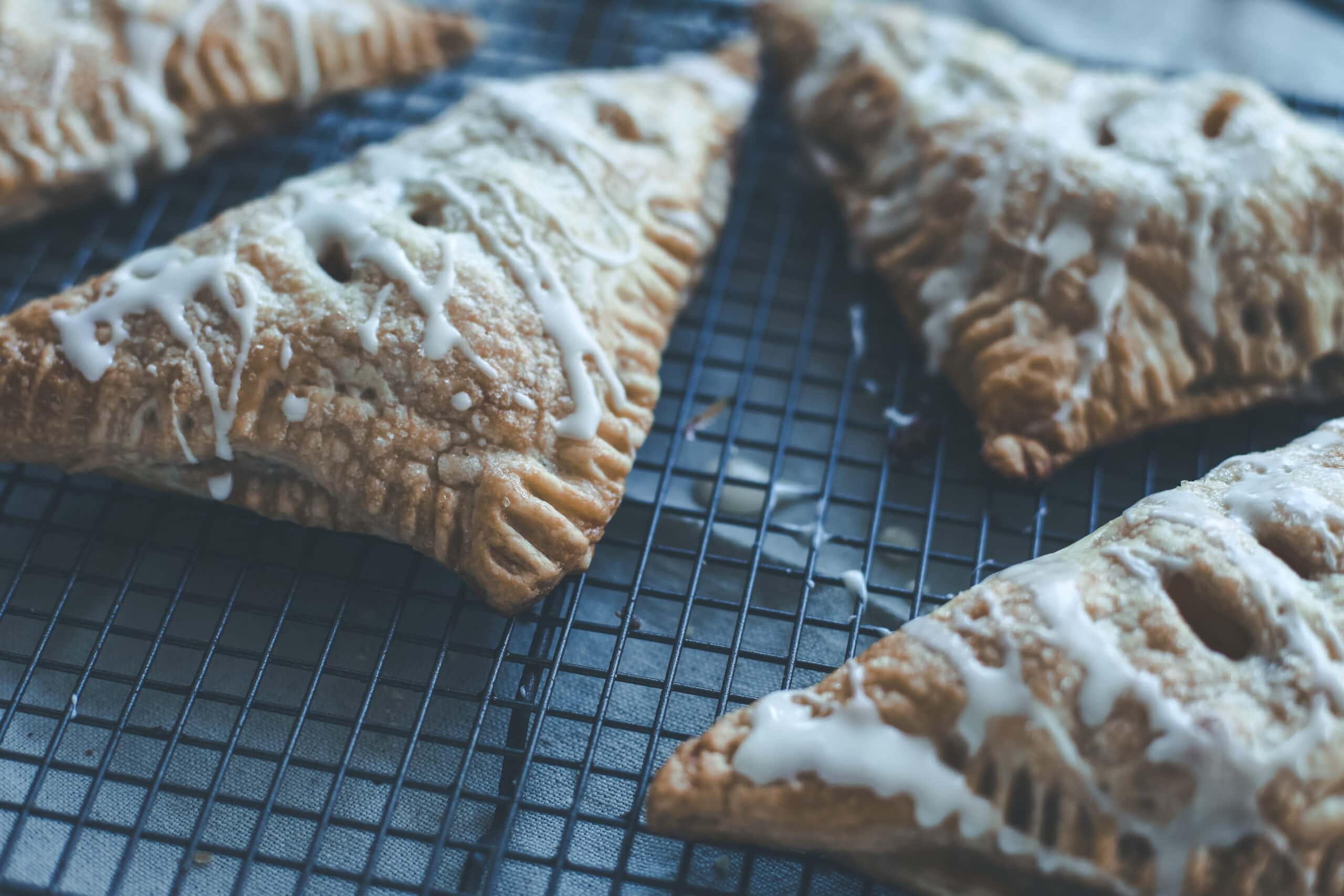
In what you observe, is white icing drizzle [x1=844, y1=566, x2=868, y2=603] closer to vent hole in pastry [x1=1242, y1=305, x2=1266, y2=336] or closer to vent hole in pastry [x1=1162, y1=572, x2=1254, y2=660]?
vent hole in pastry [x1=1162, y1=572, x2=1254, y2=660]

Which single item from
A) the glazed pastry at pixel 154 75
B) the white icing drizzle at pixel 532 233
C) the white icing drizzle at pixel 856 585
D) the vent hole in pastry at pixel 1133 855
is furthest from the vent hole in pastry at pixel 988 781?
the glazed pastry at pixel 154 75

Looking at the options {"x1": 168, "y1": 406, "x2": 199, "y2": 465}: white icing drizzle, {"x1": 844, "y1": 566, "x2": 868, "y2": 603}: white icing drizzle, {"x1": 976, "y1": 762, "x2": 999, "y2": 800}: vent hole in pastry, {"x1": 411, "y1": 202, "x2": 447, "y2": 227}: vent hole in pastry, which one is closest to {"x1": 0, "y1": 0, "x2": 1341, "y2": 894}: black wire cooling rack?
{"x1": 844, "y1": 566, "x2": 868, "y2": 603}: white icing drizzle

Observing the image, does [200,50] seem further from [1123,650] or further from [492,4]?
[1123,650]

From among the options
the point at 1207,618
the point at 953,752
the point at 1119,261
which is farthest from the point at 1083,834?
the point at 1119,261

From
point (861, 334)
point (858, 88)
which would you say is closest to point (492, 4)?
point (858, 88)

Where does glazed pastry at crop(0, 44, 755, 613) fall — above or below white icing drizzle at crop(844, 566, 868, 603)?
above

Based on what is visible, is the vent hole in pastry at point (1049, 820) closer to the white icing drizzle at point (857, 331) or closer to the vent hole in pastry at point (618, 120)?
the white icing drizzle at point (857, 331)
